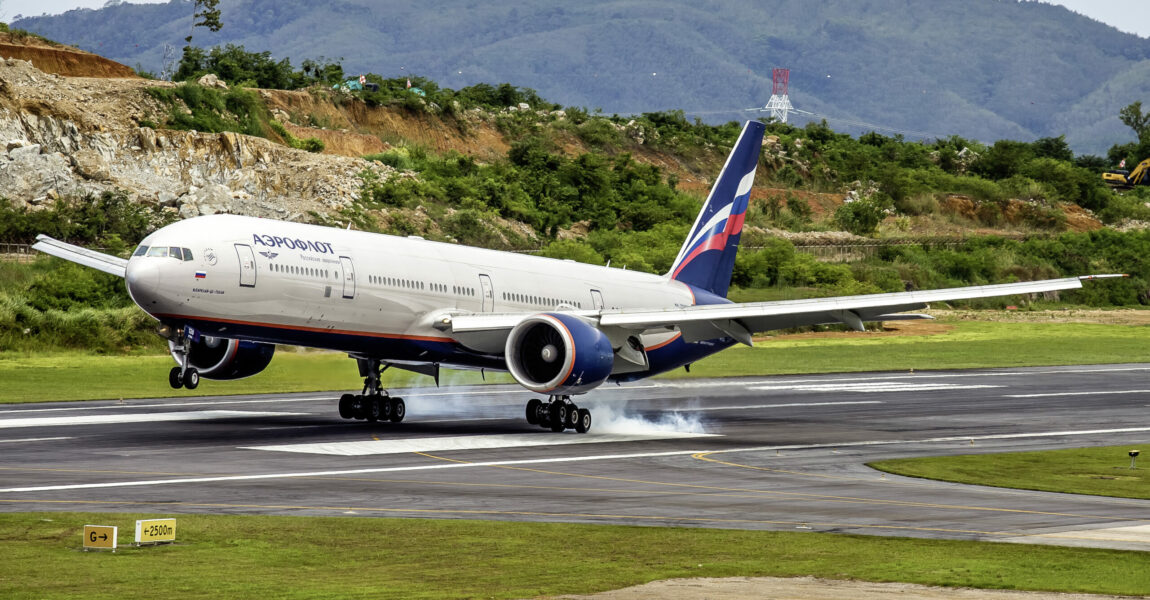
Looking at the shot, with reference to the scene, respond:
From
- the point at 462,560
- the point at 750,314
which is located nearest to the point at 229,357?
the point at 750,314

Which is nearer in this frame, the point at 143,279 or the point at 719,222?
the point at 143,279

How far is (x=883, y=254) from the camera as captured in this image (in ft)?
365

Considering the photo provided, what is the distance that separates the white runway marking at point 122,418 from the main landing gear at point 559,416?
904cm

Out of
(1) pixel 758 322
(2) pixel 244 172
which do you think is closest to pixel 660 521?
(1) pixel 758 322

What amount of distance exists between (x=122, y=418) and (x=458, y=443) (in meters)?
11.2

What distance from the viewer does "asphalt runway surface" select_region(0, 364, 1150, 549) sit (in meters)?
23.7

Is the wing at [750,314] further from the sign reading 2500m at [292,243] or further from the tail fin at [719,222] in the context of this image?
the tail fin at [719,222]

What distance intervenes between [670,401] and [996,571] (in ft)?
106

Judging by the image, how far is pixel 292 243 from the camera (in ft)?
114

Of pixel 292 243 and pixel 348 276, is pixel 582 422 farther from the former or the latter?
pixel 292 243

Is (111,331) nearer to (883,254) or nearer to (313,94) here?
(313,94)

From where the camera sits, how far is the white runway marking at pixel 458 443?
33000 millimetres

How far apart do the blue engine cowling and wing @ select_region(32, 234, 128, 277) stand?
1109 cm

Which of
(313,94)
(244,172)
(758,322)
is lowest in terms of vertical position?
(758,322)
